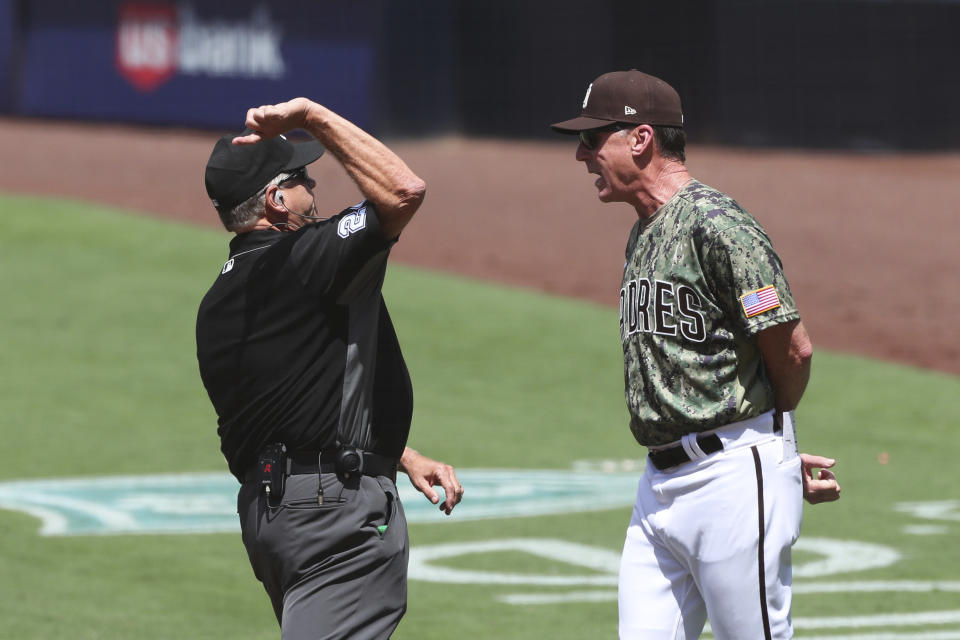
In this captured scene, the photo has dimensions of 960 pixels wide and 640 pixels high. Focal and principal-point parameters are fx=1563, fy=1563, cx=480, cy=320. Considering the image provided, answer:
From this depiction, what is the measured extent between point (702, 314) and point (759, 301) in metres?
0.18

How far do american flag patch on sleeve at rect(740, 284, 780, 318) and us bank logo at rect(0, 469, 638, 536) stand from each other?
17.1ft

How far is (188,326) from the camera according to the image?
50.5ft

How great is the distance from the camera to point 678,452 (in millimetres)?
4445

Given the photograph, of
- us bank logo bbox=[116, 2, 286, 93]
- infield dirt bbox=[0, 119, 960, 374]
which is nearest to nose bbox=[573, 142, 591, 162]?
infield dirt bbox=[0, 119, 960, 374]

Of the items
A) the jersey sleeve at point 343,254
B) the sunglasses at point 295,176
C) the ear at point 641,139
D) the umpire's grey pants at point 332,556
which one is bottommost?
the umpire's grey pants at point 332,556

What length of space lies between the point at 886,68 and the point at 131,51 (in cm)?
1468

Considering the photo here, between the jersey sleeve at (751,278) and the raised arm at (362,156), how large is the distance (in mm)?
874

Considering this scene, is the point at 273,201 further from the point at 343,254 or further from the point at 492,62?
the point at 492,62

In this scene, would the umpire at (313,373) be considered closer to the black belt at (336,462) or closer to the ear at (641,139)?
the black belt at (336,462)

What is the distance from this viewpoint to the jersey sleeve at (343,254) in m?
3.99

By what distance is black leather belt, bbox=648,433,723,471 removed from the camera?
4383 mm

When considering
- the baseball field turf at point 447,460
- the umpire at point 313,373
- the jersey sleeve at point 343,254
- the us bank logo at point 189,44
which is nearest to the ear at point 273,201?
the umpire at point 313,373

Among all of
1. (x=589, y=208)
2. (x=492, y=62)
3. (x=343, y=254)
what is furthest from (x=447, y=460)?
(x=492, y=62)

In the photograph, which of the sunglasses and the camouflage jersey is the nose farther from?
the sunglasses
